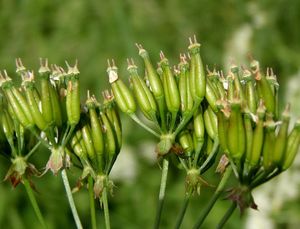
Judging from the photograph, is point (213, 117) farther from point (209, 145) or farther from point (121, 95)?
point (121, 95)

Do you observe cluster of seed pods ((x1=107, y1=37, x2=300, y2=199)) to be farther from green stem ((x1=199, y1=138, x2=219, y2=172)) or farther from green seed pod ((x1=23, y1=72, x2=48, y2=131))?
green seed pod ((x1=23, y1=72, x2=48, y2=131))

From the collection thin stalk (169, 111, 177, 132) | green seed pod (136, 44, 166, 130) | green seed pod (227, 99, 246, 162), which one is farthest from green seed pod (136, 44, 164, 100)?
green seed pod (227, 99, 246, 162)

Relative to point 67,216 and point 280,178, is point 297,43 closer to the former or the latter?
point 280,178

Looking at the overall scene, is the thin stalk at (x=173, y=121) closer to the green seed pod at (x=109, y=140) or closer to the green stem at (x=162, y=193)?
the green stem at (x=162, y=193)

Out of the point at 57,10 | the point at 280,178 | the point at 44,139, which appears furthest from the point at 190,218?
the point at 44,139

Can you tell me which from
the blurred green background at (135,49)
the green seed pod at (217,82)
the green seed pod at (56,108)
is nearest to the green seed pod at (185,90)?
the green seed pod at (217,82)

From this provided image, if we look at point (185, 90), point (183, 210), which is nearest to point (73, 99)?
point (185, 90)

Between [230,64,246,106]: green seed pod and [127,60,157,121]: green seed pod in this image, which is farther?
[127,60,157,121]: green seed pod
